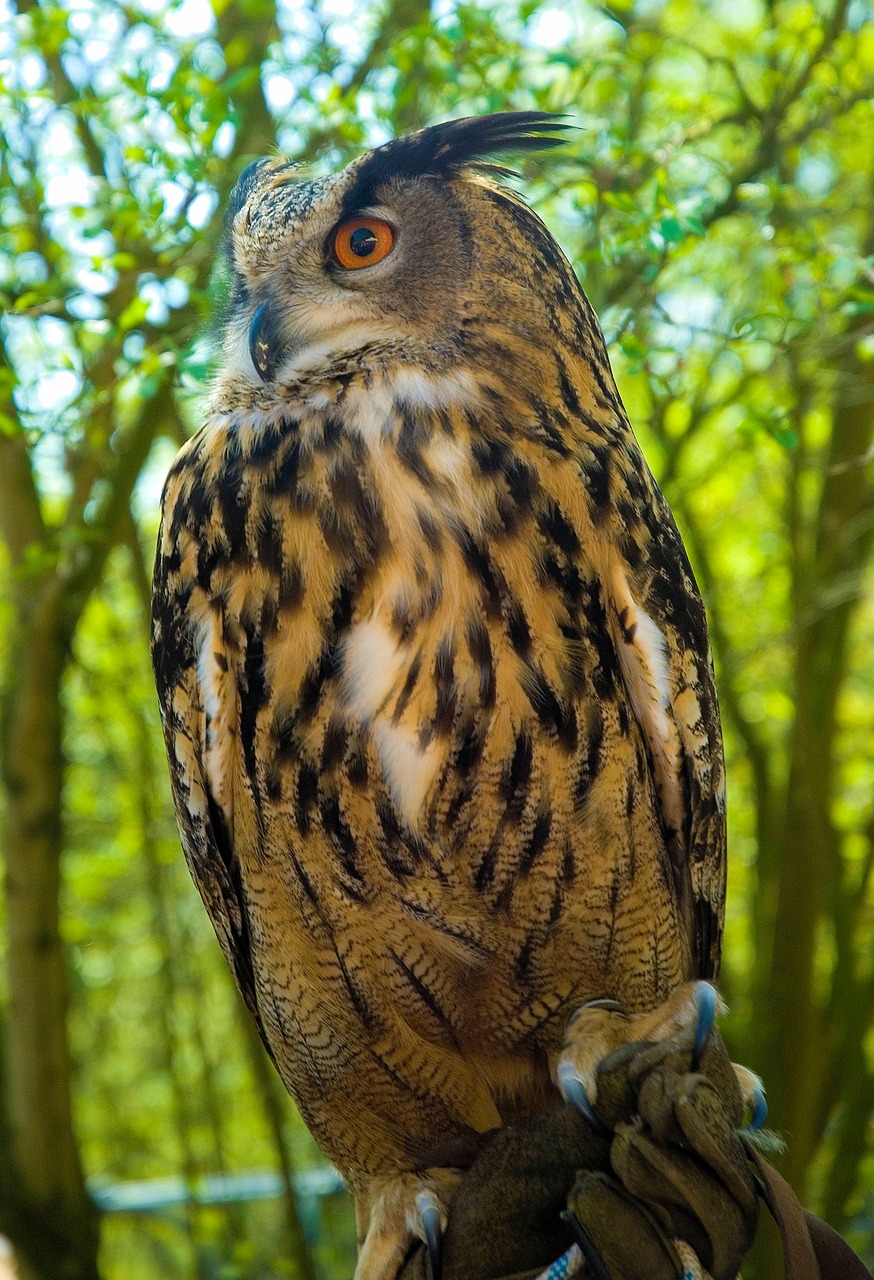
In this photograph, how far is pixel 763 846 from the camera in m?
4.10

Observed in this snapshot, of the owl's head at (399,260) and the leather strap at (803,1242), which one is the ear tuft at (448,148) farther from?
the leather strap at (803,1242)

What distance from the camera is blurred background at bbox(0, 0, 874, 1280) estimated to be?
2240 mm

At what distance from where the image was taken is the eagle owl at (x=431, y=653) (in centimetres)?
153

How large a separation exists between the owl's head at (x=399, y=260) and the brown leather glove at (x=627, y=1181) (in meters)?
0.98

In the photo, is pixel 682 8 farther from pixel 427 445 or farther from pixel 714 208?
pixel 427 445

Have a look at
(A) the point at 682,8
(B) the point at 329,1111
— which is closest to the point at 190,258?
(B) the point at 329,1111

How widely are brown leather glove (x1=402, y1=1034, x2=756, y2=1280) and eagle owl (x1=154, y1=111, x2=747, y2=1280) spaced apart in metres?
0.08

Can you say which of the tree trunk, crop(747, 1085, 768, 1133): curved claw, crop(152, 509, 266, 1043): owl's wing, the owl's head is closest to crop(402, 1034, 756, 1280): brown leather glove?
crop(747, 1085, 768, 1133): curved claw

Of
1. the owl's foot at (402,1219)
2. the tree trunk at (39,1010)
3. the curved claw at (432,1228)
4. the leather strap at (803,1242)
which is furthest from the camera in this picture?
the tree trunk at (39,1010)

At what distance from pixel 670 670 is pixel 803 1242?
72cm

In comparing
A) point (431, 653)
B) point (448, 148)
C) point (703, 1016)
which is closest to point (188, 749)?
point (431, 653)

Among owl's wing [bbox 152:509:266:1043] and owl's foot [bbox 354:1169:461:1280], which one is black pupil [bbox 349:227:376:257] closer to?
owl's wing [bbox 152:509:266:1043]

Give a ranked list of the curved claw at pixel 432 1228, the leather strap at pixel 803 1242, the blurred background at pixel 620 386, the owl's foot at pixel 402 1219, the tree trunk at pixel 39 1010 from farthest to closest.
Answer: the tree trunk at pixel 39 1010 < the blurred background at pixel 620 386 < the owl's foot at pixel 402 1219 < the curved claw at pixel 432 1228 < the leather strap at pixel 803 1242

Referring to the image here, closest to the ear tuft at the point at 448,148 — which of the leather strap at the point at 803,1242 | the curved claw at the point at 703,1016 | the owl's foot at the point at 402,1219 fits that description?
the curved claw at the point at 703,1016
